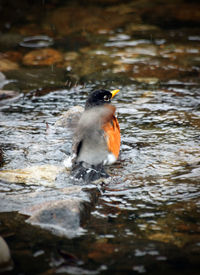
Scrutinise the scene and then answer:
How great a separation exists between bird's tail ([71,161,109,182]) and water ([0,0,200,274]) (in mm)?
116

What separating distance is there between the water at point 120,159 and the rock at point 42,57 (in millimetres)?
234

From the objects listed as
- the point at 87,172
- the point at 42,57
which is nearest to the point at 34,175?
the point at 87,172

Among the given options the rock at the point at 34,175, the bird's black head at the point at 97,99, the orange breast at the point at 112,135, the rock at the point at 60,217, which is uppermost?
the bird's black head at the point at 97,99

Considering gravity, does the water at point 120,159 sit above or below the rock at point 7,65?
below

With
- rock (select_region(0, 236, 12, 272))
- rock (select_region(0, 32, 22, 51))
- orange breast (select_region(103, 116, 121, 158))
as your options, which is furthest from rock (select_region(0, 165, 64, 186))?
rock (select_region(0, 32, 22, 51))

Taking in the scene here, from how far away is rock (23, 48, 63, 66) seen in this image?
33.6ft

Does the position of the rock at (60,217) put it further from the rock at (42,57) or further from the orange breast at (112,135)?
the rock at (42,57)

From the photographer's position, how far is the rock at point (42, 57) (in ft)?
33.6

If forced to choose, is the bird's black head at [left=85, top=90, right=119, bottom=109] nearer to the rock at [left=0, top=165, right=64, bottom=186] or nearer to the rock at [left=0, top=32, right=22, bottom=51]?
the rock at [left=0, top=165, right=64, bottom=186]

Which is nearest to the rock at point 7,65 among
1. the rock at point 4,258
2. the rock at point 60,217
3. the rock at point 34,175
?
the rock at point 34,175

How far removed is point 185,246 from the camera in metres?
3.73

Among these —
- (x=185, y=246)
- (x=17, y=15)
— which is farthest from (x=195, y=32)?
(x=185, y=246)

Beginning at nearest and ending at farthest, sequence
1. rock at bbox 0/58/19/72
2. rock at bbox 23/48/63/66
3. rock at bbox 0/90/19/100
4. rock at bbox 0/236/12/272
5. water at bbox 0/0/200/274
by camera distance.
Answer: rock at bbox 0/236/12/272 < water at bbox 0/0/200/274 < rock at bbox 0/90/19/100 < rock at bbox 0/58/19/72 < rock at bbox 23/48/63/66

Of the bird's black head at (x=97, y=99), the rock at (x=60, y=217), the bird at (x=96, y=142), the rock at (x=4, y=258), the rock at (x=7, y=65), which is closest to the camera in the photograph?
the rock at (x=4, y=258)
